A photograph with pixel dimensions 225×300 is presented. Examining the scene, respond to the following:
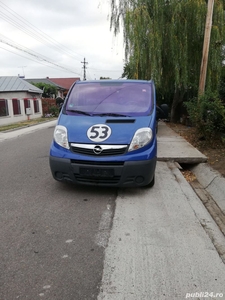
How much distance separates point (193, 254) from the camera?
272cm

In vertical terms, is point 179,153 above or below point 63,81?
below

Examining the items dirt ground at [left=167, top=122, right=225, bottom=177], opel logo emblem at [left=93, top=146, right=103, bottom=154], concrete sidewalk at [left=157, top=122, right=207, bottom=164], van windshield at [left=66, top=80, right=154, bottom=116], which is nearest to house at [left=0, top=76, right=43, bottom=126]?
concrete sidewalk at [left=157, top=122, right=207, bottom=164]

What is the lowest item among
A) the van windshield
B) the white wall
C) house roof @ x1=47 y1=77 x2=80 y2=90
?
the white wall

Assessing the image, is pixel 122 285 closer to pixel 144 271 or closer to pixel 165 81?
pixel 144 271

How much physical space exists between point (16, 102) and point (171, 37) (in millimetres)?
16516

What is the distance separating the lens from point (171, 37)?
33.2 ft

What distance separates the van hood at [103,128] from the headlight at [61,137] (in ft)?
0.20

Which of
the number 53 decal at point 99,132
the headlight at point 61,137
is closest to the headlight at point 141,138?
the number 53 decal at point 99,132

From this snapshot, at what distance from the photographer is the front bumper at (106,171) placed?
3.91m

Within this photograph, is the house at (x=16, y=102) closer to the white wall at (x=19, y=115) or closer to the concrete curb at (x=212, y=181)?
the white wall at (x=19, y=115)

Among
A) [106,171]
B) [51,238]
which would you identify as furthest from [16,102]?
[51,238]

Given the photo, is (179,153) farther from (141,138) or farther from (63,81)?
(63,81)

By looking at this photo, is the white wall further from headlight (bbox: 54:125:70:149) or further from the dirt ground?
headlight (bbox: 54:125:70:149)

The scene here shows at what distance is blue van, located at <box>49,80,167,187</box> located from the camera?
154 inches
